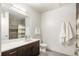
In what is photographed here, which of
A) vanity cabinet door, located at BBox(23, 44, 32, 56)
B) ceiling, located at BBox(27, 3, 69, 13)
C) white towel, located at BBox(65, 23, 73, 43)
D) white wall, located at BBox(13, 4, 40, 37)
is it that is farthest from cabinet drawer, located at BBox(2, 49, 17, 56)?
white towel, located at BBox(65, 23, 73, 43)

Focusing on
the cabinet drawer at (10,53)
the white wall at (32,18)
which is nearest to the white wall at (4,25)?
the cabinet drawer at (10,53)

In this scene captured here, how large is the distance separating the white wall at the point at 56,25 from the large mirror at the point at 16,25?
0.42 m

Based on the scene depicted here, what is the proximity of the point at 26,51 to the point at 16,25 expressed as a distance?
565 millimetres

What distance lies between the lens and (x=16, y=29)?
5.52 ft

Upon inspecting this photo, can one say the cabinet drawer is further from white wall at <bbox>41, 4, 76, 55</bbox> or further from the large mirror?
white wall at <bbox>41, 4, 76, 55</bbox>

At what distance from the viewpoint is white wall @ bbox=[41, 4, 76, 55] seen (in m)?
1.63

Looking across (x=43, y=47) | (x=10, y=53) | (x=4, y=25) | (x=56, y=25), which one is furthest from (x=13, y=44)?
(x=56, y=25)

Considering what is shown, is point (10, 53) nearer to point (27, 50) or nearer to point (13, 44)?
point (13, 44)

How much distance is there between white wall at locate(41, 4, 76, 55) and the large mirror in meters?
0.42

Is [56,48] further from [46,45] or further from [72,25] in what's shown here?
[72,25]

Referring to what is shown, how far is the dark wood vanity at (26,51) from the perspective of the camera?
149 cm

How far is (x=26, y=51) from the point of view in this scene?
166cm

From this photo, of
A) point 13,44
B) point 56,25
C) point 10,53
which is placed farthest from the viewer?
point 56,25

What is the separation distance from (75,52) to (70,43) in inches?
7.6
